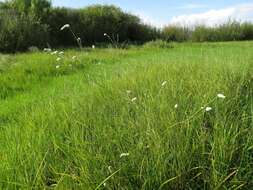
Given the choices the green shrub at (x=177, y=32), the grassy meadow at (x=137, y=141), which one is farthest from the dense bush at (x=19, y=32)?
the grassy meadow at (x=137, y=141)

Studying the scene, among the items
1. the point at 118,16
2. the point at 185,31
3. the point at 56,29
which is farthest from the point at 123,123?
the point at 185,31

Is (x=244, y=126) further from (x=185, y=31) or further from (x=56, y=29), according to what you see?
(x=185, y=31)

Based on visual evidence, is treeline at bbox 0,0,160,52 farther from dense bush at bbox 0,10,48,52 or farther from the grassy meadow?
the grassy meadow

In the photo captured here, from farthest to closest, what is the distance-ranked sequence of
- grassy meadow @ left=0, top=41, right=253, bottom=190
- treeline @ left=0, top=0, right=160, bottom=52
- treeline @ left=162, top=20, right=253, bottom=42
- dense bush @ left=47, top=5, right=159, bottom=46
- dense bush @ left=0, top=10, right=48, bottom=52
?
treeline @ left=162, top=20, right=253, bottom=42 → dense bush @ left=47, top=5, right=159, bottom=46 → treeline @ left=0, top=0, right=160, bottom=52 → dense bush @ left=0, top=10, right=48, bottom=52 → grassy meadow @ left=0, top=41, right=253, bottom=190

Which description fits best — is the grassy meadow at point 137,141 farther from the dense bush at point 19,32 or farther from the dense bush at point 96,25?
the dense bush at point 96,25

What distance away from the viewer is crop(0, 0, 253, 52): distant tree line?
16.2 meters

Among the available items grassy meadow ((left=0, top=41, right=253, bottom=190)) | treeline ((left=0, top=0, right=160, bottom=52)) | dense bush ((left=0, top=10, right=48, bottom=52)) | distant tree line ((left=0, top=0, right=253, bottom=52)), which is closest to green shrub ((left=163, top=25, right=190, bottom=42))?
distant tree line ((left=0, top=0, right=253, bottom=52))

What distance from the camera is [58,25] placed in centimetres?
2020

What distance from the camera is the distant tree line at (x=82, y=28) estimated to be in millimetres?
16234

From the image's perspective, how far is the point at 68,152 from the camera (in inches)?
133

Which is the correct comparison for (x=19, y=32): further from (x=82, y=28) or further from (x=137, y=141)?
(x=137, y=141)

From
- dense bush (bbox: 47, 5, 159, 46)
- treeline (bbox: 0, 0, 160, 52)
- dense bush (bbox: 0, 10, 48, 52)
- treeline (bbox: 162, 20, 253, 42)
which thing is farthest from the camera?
treeline (bbox: 162, 20, 253, 42)

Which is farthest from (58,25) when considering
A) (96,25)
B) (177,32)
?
(177,32)

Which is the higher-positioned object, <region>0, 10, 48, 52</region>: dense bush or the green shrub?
<region>0, 10, 48, 52</region>: dense bush
